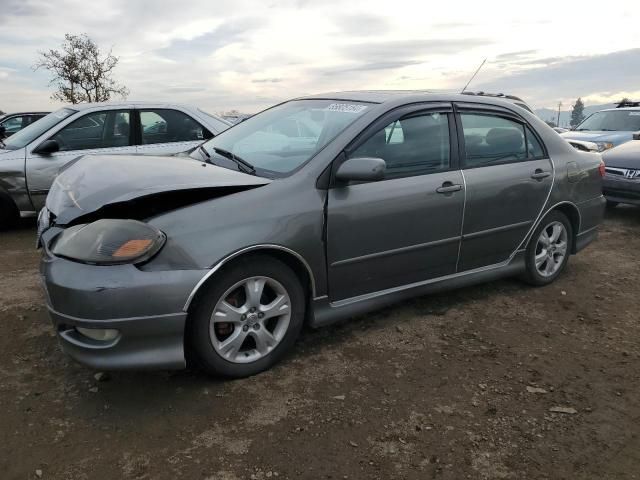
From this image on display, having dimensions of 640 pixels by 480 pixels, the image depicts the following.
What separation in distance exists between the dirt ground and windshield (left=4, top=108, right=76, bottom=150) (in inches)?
117

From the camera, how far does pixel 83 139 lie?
6.27 metres

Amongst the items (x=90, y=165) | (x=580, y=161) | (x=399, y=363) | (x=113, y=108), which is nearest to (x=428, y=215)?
(x=399, y=363)

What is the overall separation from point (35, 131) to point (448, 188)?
514cm

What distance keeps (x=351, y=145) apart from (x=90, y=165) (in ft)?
5.57

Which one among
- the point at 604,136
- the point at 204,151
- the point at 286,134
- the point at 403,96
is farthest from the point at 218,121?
the point at 604,136

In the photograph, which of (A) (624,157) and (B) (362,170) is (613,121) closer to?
(A) (624,157)

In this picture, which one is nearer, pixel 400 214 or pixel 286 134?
pixel 400 214

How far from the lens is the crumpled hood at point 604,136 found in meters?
9.84

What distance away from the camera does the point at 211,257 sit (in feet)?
8.87

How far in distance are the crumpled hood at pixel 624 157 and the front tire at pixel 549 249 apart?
3.24 m

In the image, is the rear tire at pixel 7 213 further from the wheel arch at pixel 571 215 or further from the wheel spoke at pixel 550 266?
the wheel spoke at pixel 550 266

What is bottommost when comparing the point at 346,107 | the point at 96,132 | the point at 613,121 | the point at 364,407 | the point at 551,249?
the point at 364,407

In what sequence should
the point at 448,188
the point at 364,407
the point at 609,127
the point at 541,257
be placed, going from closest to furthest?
the point at 364,407, the point at 448,188, the point at 541,257, the point at 609,127

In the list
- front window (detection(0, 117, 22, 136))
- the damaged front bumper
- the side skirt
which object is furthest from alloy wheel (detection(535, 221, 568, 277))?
front window (detection(0, 117, 22, 136))
